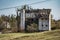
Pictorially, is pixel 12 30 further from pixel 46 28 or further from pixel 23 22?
pixel 46 28

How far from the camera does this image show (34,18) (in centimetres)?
1120

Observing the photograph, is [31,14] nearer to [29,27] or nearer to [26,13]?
[26,13]

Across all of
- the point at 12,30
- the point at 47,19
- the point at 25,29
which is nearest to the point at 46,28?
the point at 47,19

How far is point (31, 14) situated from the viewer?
447 inches

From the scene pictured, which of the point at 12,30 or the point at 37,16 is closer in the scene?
the point at 12,30

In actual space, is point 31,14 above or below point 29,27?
above

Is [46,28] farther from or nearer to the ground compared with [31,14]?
nearer to the ground

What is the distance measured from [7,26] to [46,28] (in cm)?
245

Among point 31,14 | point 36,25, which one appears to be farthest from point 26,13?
point 36,25

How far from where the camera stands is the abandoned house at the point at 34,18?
35.7 ft

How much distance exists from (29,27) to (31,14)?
1.13 meters

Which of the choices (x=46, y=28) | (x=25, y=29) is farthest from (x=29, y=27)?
(x=46, y=28)

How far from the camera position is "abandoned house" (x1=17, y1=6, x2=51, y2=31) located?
1088 cm

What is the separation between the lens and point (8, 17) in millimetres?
11273
